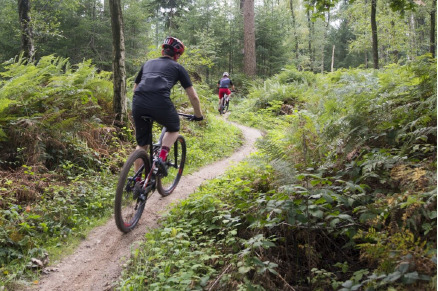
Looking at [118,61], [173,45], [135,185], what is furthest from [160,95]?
[118,61]

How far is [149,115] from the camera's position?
4.56 meters

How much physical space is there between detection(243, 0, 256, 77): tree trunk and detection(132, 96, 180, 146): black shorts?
1721 cm

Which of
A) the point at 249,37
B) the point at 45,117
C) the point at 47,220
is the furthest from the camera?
the point at 249,37

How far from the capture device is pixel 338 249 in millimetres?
Result: 3127

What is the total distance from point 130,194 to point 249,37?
59.8 ft

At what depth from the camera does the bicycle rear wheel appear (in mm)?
4164

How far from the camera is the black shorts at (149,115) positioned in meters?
4.48

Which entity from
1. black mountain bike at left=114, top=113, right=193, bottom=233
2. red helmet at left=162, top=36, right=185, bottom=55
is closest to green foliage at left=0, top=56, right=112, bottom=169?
black mountain bike at left=114, top=113, right=193, bottom=233

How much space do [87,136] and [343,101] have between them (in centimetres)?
542

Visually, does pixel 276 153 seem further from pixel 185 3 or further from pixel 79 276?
pixel 185 3

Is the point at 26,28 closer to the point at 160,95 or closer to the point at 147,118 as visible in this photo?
the point at 147,118

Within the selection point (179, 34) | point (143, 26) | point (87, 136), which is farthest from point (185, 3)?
point (87, 136)

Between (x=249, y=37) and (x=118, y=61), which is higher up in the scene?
(x=249, y=37)

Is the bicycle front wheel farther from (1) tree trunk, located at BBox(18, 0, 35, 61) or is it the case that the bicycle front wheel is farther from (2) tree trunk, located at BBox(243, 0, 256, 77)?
(2) tree trunk, located at BBox(243, 0, 256, 77)
